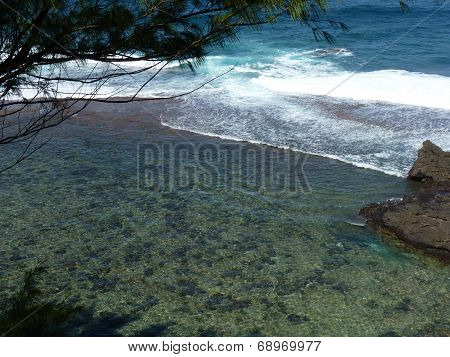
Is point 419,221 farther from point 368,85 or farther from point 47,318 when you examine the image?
point 368,85

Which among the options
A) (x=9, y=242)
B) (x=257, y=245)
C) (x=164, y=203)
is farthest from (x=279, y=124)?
(x=9, y=242)

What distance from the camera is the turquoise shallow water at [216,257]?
262 inches

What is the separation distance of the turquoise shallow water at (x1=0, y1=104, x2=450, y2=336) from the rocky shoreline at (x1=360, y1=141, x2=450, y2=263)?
30 cm

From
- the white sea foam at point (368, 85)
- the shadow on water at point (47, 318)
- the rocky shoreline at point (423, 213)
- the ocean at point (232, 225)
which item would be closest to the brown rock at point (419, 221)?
the rocky shoreline at point (423, 213)

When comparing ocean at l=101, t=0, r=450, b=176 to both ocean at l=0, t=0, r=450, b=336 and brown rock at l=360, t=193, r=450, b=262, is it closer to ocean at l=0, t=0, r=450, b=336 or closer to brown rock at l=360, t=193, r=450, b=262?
ocean at l=0, t=0, r=450, b=336

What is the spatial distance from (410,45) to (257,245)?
18918 mm

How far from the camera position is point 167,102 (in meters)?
16.4

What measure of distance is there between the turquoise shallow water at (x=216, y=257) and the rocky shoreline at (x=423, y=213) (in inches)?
11.8

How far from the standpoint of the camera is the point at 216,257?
8.12 m

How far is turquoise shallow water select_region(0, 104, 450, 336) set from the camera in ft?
21.8

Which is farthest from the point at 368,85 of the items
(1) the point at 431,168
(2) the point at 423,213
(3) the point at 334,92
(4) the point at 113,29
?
(4) the point at 113,29

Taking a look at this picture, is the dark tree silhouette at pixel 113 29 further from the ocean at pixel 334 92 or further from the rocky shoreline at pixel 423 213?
the ocean at pixel 334 92

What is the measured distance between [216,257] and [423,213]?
11.0 ft

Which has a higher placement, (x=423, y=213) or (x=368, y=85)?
(x=368, y=85)
